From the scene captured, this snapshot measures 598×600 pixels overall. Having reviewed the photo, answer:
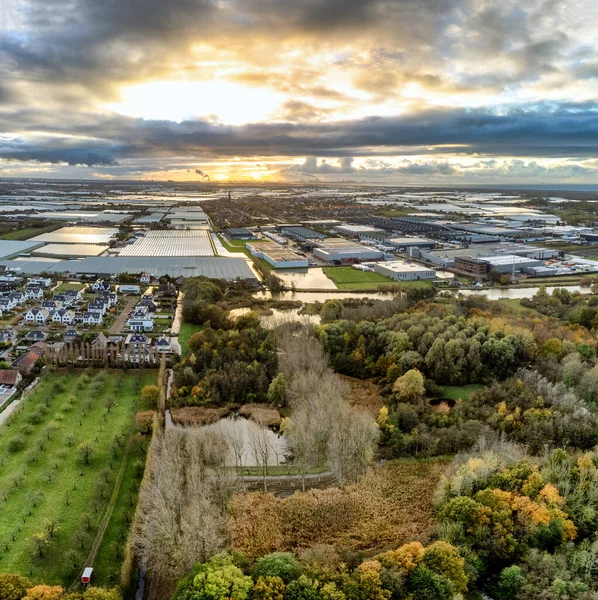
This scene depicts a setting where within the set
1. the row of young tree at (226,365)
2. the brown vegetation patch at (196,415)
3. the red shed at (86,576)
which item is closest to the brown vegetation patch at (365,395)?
the row of young tree at (226,365)

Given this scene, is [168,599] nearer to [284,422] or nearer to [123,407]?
[284,422]

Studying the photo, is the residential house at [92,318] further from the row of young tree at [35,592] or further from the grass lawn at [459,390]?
the row of young tree at [35,592]

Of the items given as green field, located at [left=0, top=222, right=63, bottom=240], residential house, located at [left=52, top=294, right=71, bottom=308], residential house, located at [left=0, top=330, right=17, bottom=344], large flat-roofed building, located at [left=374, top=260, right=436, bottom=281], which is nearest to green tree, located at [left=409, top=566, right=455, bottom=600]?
residential house, located at [left=0, top=330, right=17, bottom=344]

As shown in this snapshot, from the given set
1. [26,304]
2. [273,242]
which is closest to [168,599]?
[26,304]

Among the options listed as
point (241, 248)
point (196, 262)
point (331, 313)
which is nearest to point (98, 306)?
point (331, 313)

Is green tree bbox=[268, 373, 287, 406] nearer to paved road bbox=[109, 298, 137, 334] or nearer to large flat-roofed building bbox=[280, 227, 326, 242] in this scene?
paved road bbox=[109, 298, 137, 334]

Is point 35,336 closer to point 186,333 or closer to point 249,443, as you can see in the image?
point 186,333
